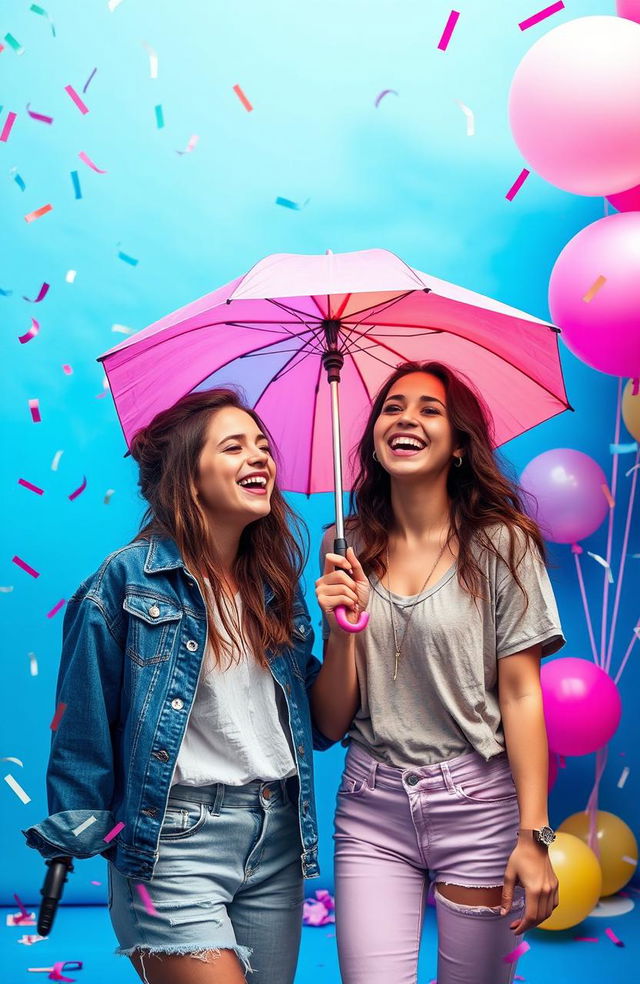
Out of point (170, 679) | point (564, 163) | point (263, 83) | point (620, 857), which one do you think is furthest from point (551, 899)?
point (263, 83)

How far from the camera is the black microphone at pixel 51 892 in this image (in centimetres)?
162

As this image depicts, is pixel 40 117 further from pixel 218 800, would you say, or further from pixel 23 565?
pixel 218 800

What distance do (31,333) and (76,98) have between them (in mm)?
784

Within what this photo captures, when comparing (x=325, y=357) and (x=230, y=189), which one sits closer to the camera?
(x=325, y=357)

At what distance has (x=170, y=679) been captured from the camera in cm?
175

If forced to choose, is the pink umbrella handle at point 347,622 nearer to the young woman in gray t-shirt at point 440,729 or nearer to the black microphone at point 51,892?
the young woman in gray t-shirt at point 440,729

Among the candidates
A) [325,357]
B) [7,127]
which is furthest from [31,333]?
[325,357]

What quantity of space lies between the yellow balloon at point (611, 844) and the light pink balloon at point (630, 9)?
7.50 ft

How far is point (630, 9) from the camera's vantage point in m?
2.74

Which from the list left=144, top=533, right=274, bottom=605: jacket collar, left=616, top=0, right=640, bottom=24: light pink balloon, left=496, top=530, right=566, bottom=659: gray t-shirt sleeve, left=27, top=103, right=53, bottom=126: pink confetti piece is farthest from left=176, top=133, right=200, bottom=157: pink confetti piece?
left=496, top=530, right=566, bottom=659: gray t-shirt sleeve

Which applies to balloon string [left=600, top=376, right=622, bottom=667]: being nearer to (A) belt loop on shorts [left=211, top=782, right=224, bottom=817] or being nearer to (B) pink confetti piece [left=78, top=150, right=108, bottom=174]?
(B) pink confetti piece [left=78, top=150, right=108, bottom=174]

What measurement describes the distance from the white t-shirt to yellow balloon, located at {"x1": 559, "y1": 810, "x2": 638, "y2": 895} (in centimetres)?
169

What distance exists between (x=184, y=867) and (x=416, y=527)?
0.78 metres

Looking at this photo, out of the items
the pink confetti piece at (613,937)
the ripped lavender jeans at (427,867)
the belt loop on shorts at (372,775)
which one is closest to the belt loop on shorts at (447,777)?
the ripped lavender jeans at (427,867)
